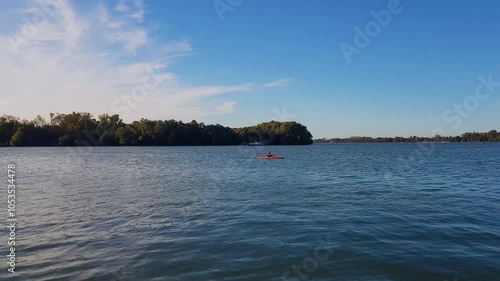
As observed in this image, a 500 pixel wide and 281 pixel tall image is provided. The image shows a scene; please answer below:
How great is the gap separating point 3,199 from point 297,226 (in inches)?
791

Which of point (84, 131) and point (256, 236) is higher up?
point (84, 131)

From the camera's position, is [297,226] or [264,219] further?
[264,219]

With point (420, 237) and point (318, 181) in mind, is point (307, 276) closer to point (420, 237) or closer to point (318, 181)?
point (420, 237)

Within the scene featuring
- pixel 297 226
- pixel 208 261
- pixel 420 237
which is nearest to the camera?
pixel 208 261

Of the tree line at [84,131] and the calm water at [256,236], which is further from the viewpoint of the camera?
the tree line at [84,131]

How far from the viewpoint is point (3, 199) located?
24453 millimetres

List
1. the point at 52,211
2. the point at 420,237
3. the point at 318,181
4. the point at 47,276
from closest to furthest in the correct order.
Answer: the point at 47,276 → the point at 420,237 → the point at 52,211 → the point at 318,181

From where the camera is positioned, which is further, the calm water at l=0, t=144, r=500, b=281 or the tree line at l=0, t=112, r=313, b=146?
the tree line at l=0, t=112, r=313, b=146

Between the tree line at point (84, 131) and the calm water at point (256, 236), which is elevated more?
the tree line at point (84, 131)

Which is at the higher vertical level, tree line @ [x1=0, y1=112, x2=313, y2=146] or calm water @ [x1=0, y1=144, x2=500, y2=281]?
tree line @ [x1=0, y1=112, x2=313, y2=146]

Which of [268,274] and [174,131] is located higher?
[174,131]

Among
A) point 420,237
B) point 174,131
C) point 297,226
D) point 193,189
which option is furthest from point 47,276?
point 174,131

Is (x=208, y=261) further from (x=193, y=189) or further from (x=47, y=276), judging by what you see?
(x=193, y=189)

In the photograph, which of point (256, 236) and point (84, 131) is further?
point (84, 131)
